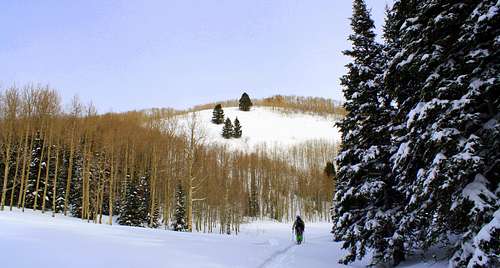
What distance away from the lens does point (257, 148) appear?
10306 centimetres

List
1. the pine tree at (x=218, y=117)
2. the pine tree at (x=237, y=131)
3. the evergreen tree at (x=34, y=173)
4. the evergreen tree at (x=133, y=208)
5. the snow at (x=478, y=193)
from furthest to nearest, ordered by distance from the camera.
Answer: the pine tree at (x=218, y=117) → the pine tree at (x=237, y=131) → the evergreen tree at (x=34, y=173) → the evergreen tree at (x=133, y=208) → the snow at (x=478, y=193)

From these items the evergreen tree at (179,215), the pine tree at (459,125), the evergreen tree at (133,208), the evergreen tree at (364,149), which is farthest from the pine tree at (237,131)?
the pine tree at (459,125)

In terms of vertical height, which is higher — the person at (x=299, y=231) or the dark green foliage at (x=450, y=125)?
the dark green foliage at (x=450, y=125)

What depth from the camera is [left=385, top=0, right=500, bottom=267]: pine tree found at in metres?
7.31

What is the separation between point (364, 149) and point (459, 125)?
7064 mm

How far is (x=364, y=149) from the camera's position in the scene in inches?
585

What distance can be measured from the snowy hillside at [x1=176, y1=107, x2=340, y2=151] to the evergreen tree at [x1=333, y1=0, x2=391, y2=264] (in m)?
87.9

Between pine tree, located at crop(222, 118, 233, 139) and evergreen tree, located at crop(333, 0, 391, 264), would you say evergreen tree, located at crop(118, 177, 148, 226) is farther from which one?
pine tree, located at crop(222, 118, 233, 139)

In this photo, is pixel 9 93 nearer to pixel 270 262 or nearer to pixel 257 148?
pixel 270 262

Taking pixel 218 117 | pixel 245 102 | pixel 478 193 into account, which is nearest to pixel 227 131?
pixel 218 117

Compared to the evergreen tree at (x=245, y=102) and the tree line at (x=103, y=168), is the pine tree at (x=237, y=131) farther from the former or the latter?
the tree line at (x=103, y=168)

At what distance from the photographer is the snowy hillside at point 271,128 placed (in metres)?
112

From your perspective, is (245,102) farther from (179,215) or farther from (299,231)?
(299,231)

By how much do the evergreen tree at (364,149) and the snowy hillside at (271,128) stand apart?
87899 millimetres
